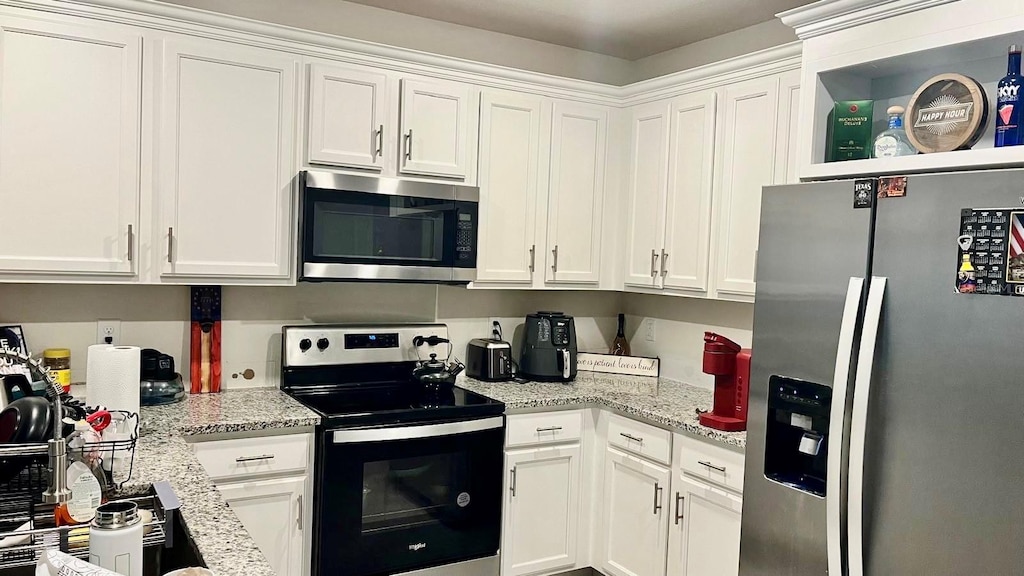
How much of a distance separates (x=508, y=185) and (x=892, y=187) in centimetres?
172

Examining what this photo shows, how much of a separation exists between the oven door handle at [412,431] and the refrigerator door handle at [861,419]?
1383 millimetres

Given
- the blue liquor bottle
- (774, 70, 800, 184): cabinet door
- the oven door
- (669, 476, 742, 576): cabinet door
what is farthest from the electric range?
the blue liquor bottle

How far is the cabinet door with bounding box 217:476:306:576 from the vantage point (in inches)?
101

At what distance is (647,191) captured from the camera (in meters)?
3.46

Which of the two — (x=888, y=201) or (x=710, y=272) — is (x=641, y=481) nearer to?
(x=710, y=272)

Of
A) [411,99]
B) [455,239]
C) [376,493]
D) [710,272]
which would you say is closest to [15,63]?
[411,99]

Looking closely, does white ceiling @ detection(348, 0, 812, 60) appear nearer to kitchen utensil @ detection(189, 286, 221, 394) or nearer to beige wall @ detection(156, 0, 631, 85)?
beige wall @ detection(156, 0, 631, 85)

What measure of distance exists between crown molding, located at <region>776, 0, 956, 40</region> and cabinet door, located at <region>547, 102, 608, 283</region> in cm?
122

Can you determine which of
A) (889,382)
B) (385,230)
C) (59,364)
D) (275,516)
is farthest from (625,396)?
(59,364)

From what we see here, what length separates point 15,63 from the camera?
240cm

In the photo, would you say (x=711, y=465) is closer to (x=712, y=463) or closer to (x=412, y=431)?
(x=712, y=463)

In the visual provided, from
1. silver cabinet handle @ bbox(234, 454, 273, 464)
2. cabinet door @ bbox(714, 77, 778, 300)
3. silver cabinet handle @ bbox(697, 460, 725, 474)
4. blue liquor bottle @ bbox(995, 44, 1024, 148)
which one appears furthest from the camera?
cabinet door @ bbox(714, 77, 778, 300)

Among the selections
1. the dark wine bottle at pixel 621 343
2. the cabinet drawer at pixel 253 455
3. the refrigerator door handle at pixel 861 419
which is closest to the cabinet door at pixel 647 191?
the dark wine bottle at pixel 621 343

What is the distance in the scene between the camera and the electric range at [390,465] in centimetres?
265
